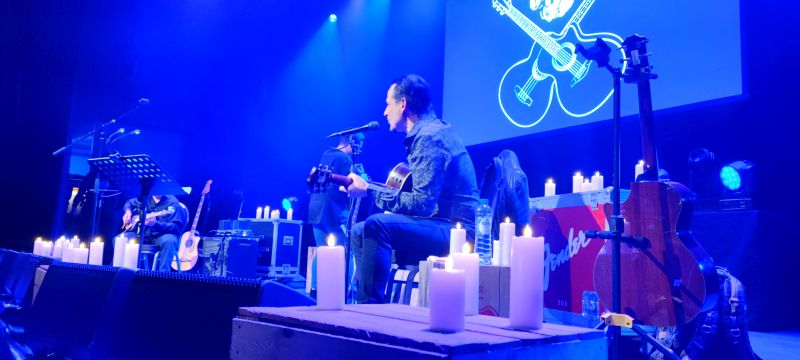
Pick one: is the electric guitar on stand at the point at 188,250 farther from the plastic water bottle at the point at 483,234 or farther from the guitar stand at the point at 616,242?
the guitar stand at the point at 616,242

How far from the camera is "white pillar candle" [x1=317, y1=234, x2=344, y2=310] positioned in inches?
55.8

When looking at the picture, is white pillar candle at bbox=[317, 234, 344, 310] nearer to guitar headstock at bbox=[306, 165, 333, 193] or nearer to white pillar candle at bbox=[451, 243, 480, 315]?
white pillar candle at bbox=[451, 243, 480, 315]

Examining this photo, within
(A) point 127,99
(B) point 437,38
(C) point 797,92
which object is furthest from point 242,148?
(C) point 797,92

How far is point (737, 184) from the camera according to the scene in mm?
3963

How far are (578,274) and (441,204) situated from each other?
131cm

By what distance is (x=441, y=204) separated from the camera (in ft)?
9.73

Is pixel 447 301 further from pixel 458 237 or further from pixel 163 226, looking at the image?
pixel 163 226

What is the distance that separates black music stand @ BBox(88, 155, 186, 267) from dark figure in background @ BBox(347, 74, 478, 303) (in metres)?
1.51

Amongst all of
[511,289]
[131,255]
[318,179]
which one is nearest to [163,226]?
[131,255]

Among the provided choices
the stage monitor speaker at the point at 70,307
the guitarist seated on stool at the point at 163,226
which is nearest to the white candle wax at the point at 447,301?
the stage monitor speaker at the point at 70,307

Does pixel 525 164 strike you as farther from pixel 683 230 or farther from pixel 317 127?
pixel 317 127

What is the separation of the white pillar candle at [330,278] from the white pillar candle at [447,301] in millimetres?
380

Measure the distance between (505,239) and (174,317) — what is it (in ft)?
4.90

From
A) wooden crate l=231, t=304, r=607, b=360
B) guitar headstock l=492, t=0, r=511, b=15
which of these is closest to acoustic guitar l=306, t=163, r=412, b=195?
wooden crate l=231, t=304, r=607, b=360
